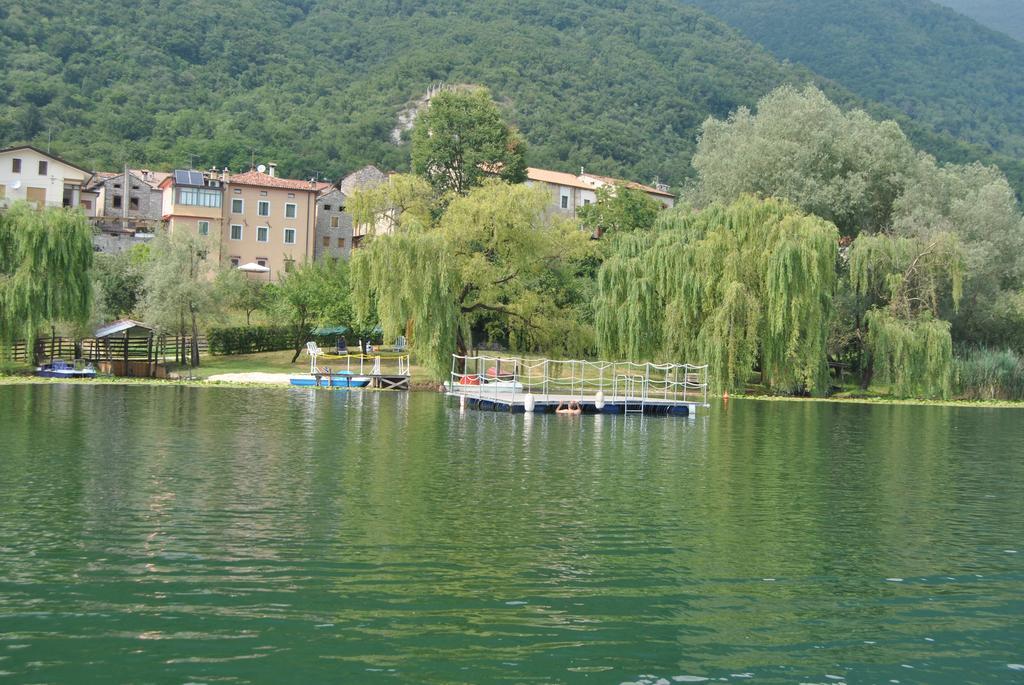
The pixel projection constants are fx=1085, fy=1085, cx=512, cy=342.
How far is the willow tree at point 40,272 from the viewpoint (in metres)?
50.5

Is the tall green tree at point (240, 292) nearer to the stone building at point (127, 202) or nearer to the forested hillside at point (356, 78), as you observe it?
the stone building at point (127, 202)

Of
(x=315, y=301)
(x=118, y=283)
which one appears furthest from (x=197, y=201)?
(x=315, y=301)

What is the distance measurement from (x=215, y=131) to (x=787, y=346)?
93.0 metres

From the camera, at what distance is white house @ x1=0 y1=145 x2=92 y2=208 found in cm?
9219

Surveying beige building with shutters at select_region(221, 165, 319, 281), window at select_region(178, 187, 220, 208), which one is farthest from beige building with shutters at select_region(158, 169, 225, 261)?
beige building with shutters at select_region(221, 165, 319, 281)

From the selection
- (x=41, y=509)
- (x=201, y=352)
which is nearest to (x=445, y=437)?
(x=41, y=509)

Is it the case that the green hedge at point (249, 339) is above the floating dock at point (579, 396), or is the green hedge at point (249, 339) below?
above

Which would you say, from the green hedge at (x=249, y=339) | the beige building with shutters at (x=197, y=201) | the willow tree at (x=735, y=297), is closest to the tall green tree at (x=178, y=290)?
the green hedge at (x=249, y=339)

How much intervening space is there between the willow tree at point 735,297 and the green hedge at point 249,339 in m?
21.9

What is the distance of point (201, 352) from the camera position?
219 feet

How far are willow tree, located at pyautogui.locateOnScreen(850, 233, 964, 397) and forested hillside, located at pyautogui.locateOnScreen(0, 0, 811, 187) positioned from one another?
267ft

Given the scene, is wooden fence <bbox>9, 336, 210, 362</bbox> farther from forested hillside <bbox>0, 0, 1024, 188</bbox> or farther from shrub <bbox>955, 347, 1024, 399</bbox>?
forested hillside <bbox>0, 0, 1024, 188</bbox>

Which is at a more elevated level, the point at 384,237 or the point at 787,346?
the point at 384,237

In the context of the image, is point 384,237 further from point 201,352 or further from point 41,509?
point 41,509
